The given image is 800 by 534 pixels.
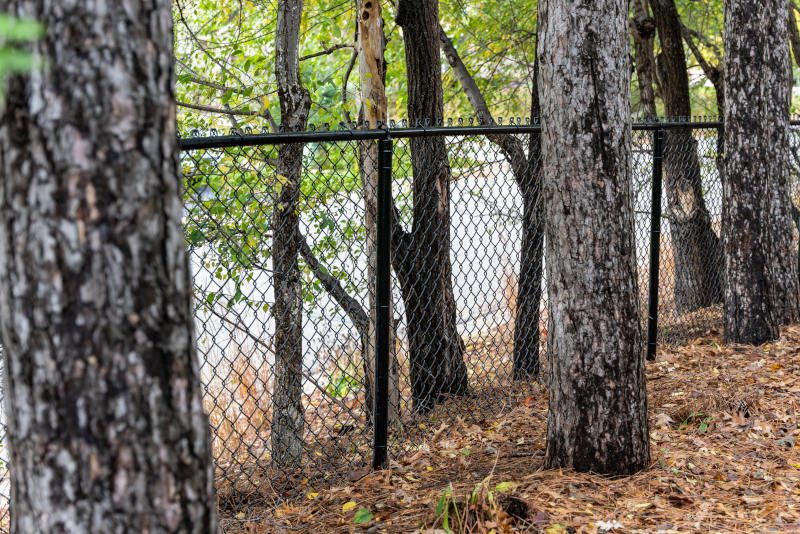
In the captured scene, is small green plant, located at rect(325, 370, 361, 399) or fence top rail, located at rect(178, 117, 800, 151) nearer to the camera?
fence top rail, located at rect(178, 117, 800, 151)

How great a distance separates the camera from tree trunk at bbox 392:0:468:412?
235 inches

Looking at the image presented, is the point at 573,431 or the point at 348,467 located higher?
the point at 573,431

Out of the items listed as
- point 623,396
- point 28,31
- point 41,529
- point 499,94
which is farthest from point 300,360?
point 499,94

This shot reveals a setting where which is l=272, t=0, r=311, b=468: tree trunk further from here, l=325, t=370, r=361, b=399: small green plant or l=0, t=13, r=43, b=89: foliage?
l=0, t=13, r=43, b=89: foliage

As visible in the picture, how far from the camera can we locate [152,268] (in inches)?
75.7

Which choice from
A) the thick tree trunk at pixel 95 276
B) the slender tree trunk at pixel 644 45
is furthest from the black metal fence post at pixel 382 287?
the slender tree trunk at pixel 644 45

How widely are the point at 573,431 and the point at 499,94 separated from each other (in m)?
8.62

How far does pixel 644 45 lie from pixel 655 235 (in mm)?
4207

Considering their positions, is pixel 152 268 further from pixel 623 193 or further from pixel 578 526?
pixel 623 193

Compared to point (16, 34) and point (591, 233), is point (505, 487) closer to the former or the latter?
point (591, 233)

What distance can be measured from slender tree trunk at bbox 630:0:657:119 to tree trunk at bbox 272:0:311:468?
17.6ft

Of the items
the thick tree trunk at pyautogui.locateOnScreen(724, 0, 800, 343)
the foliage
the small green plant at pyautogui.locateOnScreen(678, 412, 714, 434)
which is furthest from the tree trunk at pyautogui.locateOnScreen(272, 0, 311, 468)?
the foliage

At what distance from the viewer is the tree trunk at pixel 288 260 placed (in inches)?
202

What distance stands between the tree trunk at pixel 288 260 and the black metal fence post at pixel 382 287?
0.80m
